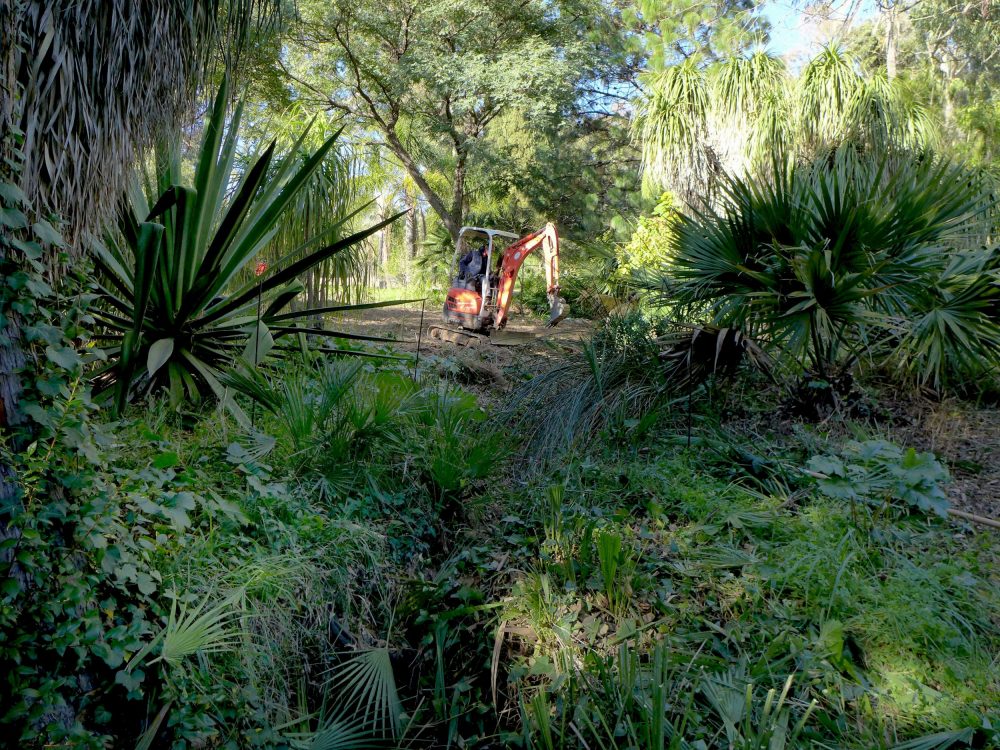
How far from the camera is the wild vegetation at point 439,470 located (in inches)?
114

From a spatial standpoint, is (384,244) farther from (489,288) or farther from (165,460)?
(165,460)

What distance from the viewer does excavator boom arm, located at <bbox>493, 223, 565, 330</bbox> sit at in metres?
11.9

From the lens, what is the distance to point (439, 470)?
4945 mm

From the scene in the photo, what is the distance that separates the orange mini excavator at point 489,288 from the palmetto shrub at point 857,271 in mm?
5602

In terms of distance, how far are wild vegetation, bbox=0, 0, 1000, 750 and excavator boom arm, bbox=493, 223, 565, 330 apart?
4.18m

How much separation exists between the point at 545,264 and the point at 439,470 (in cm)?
836

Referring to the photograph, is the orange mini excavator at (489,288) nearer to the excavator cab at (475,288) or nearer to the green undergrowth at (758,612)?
the excavator cab at (475,288)

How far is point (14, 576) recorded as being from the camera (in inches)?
107

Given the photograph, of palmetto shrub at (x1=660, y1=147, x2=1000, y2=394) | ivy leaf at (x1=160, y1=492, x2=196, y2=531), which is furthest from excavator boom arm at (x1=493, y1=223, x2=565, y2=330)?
ivy leaf at (x1=160, y1=492, x2=196, y2=531)

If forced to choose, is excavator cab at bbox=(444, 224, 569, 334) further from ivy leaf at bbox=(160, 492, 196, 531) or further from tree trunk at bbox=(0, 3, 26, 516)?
tree trunk at bbox=(0, 3, 26, 516)

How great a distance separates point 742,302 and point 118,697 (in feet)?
15.9

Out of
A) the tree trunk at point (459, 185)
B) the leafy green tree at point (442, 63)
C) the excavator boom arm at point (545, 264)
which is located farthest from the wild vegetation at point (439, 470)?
the tree trunk at point (459, 185)

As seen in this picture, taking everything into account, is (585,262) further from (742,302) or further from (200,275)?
(200,275)

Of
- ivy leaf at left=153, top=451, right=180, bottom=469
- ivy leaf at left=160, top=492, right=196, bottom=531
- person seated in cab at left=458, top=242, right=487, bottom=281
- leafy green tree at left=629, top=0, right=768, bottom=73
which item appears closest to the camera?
ivy leaf at left=160, top=492, right=196, bottom=531
